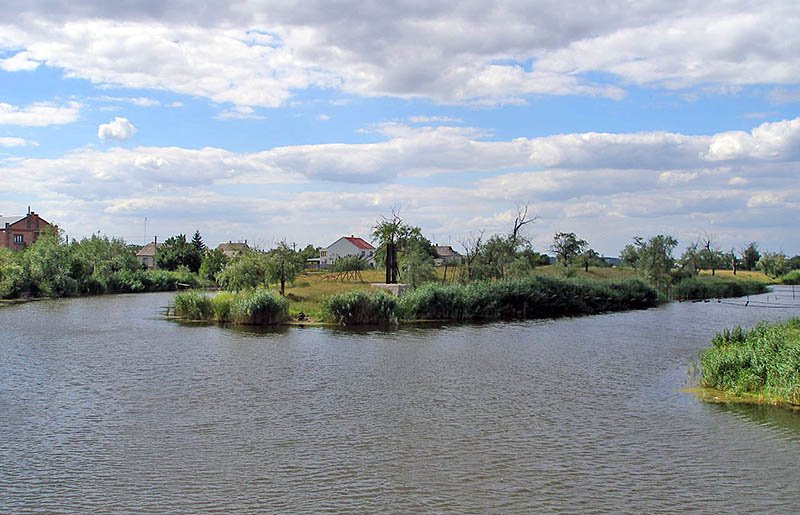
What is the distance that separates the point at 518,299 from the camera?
1713 inches

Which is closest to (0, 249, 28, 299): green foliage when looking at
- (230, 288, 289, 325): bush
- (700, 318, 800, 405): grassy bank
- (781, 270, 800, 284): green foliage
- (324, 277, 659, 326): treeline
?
(230, 288, 289, 325): bush

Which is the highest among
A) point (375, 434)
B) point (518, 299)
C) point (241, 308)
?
point (518, 299)

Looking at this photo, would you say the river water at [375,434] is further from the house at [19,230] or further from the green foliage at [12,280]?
the house at [19,230]

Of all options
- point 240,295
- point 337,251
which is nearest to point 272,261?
point 240,295

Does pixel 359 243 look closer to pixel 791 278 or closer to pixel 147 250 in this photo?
pixel 147 250

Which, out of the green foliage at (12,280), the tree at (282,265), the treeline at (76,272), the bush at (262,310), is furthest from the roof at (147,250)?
the bush at (262,310)

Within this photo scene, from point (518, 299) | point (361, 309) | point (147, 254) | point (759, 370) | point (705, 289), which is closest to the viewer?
point (759, 370)

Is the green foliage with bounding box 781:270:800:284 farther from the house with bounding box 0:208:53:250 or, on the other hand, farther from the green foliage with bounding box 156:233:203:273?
the house with bounding box 0:208:53:250

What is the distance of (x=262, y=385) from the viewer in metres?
19.3

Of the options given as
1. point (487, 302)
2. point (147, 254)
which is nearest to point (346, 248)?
point (147, 254)

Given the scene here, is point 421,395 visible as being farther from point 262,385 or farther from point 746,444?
point 746,444

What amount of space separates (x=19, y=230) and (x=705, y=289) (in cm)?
8885

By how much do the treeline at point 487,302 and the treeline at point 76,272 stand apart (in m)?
33.1

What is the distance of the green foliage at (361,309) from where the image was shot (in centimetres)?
3516
